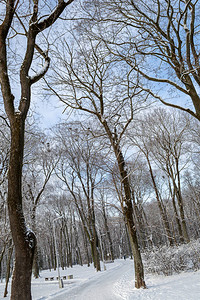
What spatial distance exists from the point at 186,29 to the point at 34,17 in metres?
3.89

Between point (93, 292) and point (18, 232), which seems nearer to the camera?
point (18, 232)

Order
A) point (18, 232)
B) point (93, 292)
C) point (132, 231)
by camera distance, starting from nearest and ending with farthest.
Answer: point (18, 232) < point (132, 231) < point (93, 292)

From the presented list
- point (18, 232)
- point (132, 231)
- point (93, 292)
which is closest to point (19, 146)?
point (18, 232)

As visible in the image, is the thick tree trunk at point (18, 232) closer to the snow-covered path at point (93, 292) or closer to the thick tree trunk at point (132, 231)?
the thick tree trunk at point (132, 231)

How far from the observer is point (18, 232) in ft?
12.3

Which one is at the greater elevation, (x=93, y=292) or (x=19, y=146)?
(x=19, y=146)

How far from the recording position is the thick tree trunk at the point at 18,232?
11.6ft

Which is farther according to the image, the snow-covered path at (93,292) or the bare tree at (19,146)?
the snow-covered path at (93,292)

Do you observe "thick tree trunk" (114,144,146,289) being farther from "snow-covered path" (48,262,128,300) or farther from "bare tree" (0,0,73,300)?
"bare tree" (0,0,73,300)

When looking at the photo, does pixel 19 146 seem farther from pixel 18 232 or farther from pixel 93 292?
pixel 93 292

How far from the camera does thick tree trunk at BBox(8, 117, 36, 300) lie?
353 centimetres

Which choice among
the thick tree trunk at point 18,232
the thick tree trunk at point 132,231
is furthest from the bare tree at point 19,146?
the thick tree trunk at point 132,231

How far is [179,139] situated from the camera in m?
15.0

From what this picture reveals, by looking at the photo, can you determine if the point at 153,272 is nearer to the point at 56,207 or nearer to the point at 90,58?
the point at 90,58
